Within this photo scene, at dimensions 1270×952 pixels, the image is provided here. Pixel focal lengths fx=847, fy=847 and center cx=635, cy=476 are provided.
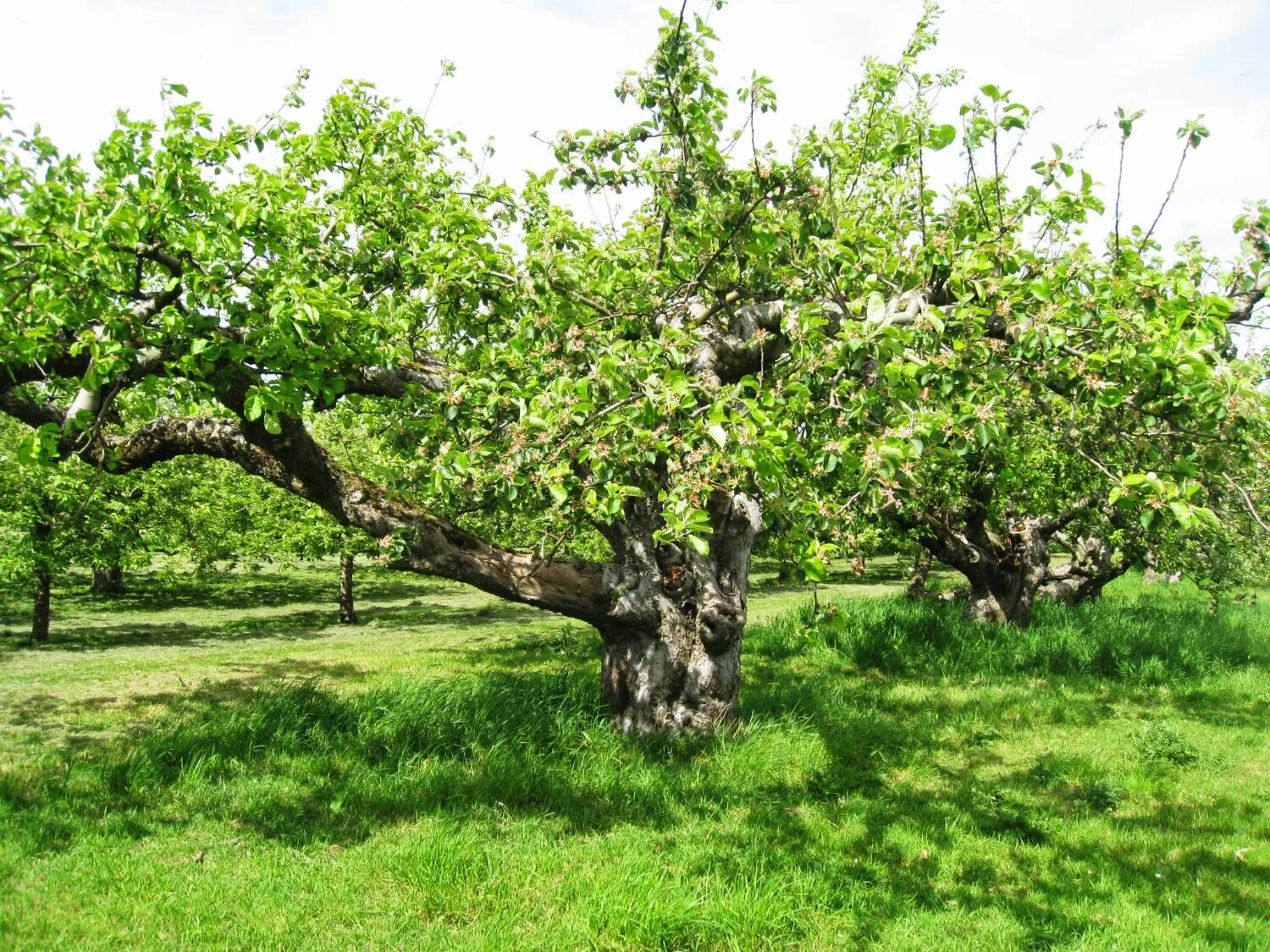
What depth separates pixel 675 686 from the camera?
28.1 feet

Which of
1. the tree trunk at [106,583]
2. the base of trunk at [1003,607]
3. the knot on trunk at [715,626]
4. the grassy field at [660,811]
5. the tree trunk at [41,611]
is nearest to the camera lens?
the grassy field at [660,811]

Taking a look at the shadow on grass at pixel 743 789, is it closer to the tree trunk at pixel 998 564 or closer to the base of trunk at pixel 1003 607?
the base of trunk at pixel 1003 607

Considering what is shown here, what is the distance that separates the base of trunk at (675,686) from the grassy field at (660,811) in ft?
0.98

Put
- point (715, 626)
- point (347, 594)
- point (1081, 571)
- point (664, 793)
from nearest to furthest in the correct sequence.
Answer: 1. point (664, 793)
2. point (715, 626)
3. point (1081, 571)
4. point (347, 594)

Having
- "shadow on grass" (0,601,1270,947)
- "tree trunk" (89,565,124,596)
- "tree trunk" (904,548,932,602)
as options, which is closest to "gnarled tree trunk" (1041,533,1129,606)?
"tree trunk" (904,548,932,602)

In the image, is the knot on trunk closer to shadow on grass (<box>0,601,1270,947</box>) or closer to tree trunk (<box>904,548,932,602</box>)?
shadow on grass (<box>0,601,1270,947</box>)

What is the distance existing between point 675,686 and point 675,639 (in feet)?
1.55

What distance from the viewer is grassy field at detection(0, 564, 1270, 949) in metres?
5.19

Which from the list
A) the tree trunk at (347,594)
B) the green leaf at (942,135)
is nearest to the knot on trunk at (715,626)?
the green leaf at (942,135)

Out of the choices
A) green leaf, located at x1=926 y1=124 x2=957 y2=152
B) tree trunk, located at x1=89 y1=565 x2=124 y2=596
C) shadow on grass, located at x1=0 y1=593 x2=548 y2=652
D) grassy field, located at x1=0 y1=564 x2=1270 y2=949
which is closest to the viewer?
grassy field, located at x1=0 y1=564 x2=1270 y2=949

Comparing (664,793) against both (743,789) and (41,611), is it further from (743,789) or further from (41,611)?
(41,611)

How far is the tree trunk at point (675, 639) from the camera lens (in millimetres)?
8500

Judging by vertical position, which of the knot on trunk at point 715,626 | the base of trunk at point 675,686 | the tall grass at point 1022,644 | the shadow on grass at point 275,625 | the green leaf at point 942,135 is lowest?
the shadow on grass at point 275,625

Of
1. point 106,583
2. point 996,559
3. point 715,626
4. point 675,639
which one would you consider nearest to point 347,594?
point 106,583
